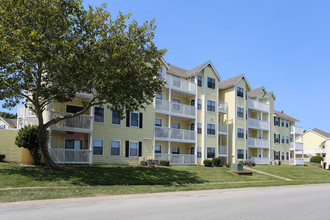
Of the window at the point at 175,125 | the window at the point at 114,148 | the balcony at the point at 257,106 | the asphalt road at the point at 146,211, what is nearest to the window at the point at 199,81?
the window at the point at 175,125

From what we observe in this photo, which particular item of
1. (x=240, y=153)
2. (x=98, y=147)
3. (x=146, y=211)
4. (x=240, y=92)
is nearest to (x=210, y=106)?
(x=240, y=92)

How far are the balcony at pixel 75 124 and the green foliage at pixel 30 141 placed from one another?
1730 mm

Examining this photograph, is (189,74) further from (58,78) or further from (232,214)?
(232,214)

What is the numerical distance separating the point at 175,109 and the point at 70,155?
13.1m

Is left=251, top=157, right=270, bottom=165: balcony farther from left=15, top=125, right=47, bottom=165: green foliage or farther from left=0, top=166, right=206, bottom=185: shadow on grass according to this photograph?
left=15, top=125, right=47, bottom=165: green foliage

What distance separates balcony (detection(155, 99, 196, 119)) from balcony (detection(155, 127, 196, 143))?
5.89 feet

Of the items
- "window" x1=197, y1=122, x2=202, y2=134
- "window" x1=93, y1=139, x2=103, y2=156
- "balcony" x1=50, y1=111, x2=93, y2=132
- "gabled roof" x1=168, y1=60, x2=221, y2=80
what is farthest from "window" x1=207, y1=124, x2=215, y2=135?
"balcony" x1=50, y1=111, x2=93, y2=132

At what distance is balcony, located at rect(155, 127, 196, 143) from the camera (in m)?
31.1

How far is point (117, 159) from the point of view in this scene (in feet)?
91.6

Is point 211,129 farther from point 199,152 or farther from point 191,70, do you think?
point 191,70

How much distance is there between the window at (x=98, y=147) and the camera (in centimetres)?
2666

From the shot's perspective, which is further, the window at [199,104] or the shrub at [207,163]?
the window at [199,104]

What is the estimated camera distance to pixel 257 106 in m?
44.5

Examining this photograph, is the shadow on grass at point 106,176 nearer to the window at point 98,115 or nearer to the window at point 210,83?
the window at point 98,115
